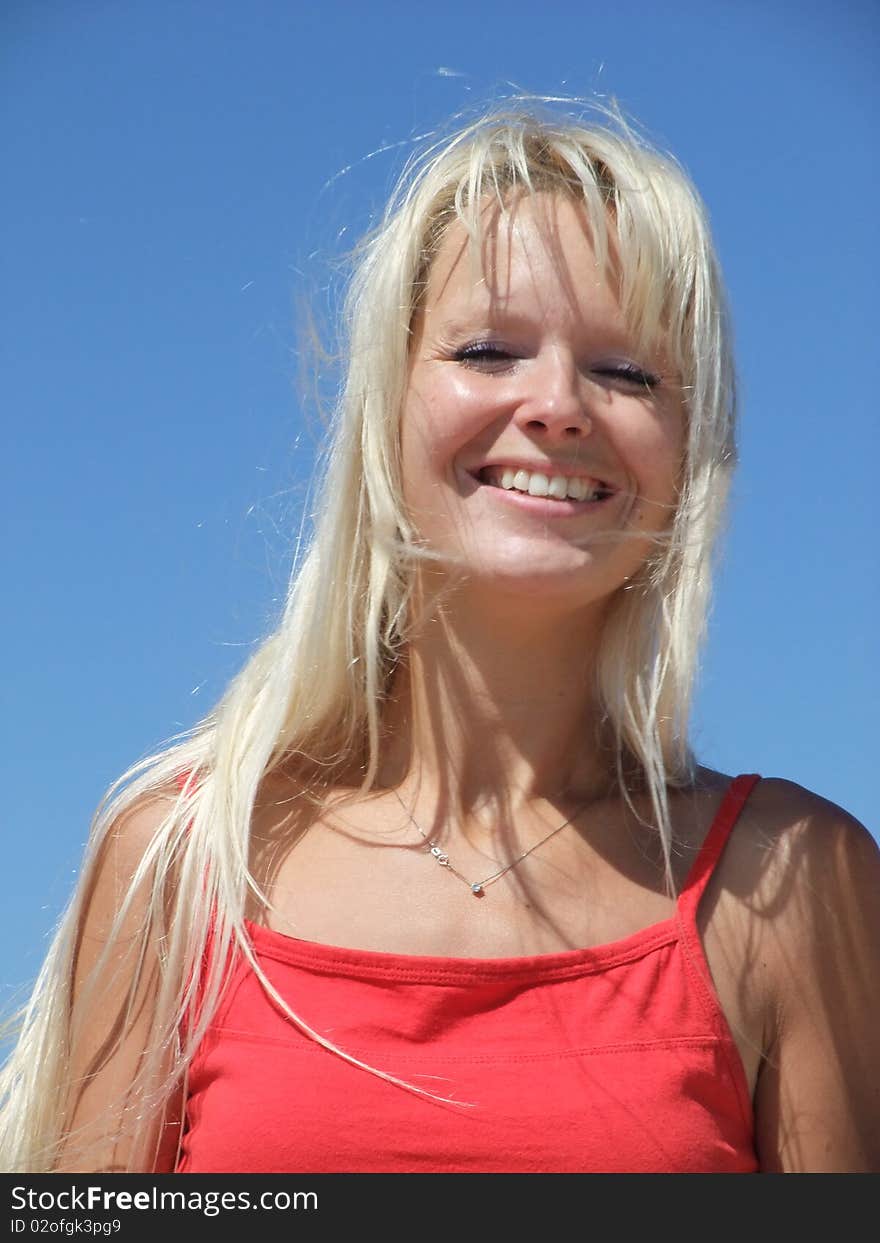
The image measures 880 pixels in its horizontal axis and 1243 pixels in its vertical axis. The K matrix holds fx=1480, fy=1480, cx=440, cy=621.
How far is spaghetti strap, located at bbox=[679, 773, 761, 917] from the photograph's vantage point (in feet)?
9.71

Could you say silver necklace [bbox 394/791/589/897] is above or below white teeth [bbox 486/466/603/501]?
below

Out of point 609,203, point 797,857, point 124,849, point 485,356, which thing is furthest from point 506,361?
point 124,849

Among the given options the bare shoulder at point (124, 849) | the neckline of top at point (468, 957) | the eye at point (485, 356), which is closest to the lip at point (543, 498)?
the eye at point (485, 356)

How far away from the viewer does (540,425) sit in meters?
2.97

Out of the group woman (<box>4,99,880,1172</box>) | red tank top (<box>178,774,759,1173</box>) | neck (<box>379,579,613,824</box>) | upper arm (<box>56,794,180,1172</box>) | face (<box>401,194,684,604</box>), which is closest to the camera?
red tank top (<box>178,774,759,1173</box>)

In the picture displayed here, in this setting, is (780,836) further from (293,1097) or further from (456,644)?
(293,1097)

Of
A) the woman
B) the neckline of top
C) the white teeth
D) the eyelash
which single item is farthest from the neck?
the eyelash

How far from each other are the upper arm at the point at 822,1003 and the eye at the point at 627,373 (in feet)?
3.14

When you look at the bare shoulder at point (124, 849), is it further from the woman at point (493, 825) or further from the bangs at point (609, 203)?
the bangs at point (609, 203)

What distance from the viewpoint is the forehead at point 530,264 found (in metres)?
3.01

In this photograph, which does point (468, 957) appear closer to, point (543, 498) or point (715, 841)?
point (715, 841)

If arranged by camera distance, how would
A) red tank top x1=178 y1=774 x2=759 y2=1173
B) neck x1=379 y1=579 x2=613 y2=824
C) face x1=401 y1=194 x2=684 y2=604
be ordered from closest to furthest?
red tank top x1=178 y1=774 x2=759 y2=1173
face x1=401 y1=194 x2=684 y2=604
neck x1=379 y1=579 x2=613 y2=824

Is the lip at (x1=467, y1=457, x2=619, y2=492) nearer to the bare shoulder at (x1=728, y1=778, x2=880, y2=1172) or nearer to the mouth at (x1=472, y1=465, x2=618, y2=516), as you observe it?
the mouth at (x1=472, y1=465, x2=618, y2=516)
